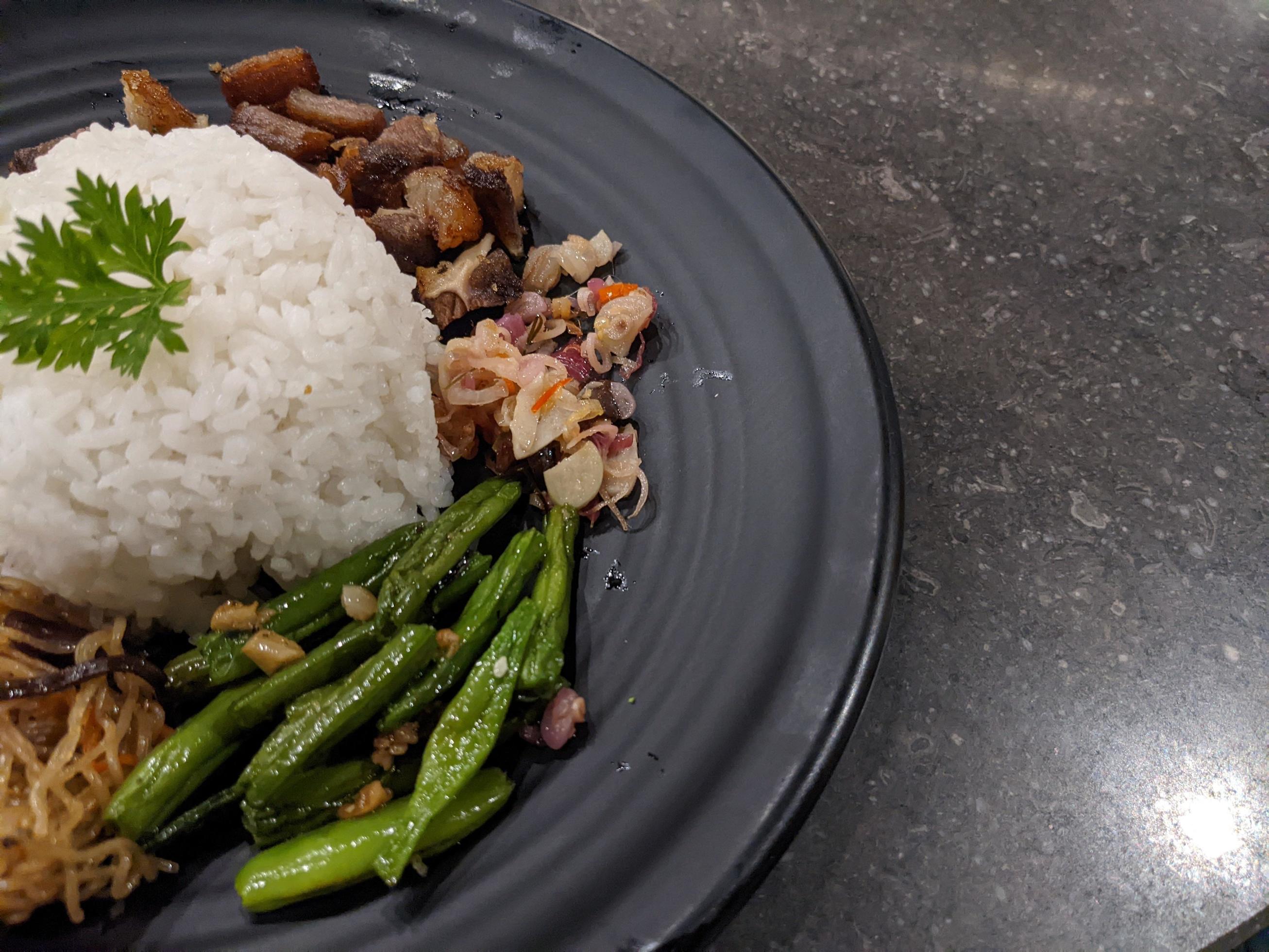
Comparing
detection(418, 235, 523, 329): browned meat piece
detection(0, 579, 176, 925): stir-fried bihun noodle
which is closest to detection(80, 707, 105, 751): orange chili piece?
detection(0, 579, 176, 925): stir-fried bihun noodle

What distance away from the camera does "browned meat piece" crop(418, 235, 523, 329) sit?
292 cm

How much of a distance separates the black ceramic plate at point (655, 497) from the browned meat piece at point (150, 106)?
0.23m

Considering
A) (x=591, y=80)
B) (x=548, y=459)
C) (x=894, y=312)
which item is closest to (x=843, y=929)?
(x=548, y=459)

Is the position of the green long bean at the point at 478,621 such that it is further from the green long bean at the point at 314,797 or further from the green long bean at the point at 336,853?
the green long bean at the point at 336,853

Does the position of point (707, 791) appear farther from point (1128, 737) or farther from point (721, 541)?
point (1128, 737)

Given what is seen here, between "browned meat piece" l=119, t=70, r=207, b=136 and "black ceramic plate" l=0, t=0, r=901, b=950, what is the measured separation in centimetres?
23

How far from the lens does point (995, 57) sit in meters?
4.13

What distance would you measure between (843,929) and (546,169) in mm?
2732

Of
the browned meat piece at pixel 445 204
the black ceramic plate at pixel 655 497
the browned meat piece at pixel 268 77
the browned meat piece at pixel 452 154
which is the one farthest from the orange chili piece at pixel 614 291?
the browned meat piece at pixel 268 77

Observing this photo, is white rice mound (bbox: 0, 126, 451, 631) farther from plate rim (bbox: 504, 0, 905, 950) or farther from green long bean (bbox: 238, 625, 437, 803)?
plate rim (bbox: 504, 0, 905, 950)

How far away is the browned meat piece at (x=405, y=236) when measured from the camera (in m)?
2.96

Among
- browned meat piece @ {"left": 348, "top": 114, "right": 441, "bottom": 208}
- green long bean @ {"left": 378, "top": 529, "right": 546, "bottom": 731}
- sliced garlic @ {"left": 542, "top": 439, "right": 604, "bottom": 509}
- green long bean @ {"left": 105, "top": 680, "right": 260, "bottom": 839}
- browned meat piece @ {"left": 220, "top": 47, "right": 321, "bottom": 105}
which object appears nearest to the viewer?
green long bean @ {"left": 105, "top": 680, "right": 260, "bottom": 839}

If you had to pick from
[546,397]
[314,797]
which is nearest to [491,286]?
[546,397]

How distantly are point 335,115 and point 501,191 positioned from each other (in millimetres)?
834
